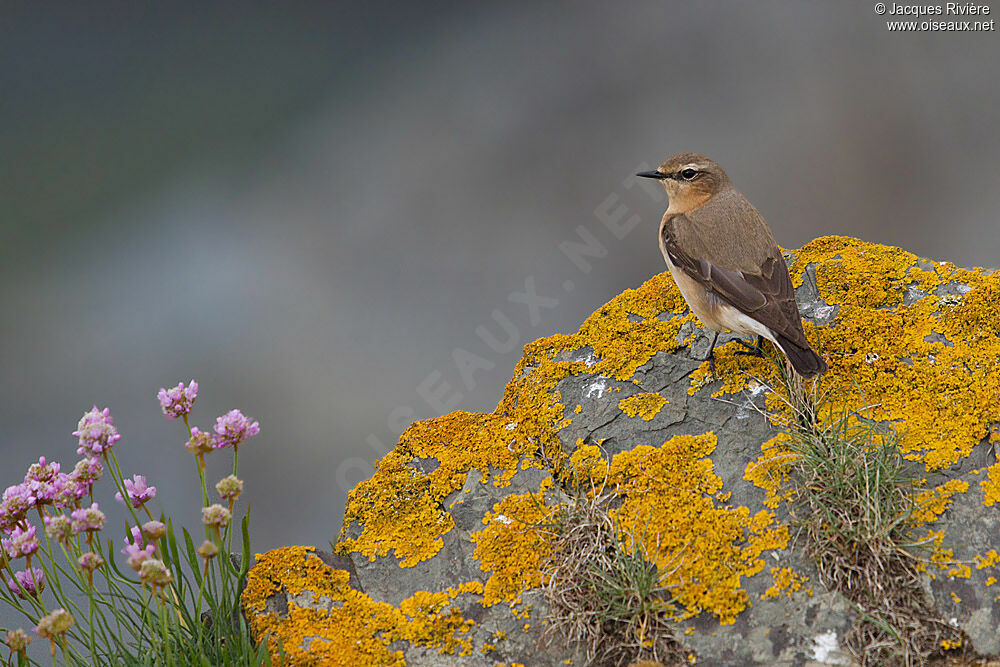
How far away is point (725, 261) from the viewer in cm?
466

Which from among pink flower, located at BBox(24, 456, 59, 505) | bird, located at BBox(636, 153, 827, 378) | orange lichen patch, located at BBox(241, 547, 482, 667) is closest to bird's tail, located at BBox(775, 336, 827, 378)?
bird, located at BBox(636, 153, 827, 378)

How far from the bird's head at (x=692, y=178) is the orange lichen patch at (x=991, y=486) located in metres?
2.31

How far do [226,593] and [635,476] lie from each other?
76.5 inches

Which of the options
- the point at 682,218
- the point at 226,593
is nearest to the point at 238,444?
the point at 226,593

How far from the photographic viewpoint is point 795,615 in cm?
324

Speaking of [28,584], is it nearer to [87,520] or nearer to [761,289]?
[87,520]

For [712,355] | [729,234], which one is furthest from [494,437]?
[729,234]

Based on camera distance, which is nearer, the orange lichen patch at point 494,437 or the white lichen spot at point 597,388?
the orange lichen patch at point 494,437

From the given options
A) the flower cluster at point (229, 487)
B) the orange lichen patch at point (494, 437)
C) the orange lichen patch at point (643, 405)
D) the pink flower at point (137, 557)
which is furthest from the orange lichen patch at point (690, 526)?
the pink flower at point (137, 557)

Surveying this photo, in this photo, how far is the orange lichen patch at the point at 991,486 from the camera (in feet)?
11.6

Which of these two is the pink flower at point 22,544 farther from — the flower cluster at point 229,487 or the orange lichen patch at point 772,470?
the orange lichen patch at point 772,470

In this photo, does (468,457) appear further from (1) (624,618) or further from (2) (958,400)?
(2) (958,400)

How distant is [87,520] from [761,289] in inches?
135

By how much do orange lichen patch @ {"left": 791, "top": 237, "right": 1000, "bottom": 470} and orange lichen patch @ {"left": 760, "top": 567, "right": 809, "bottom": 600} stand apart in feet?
3.04
